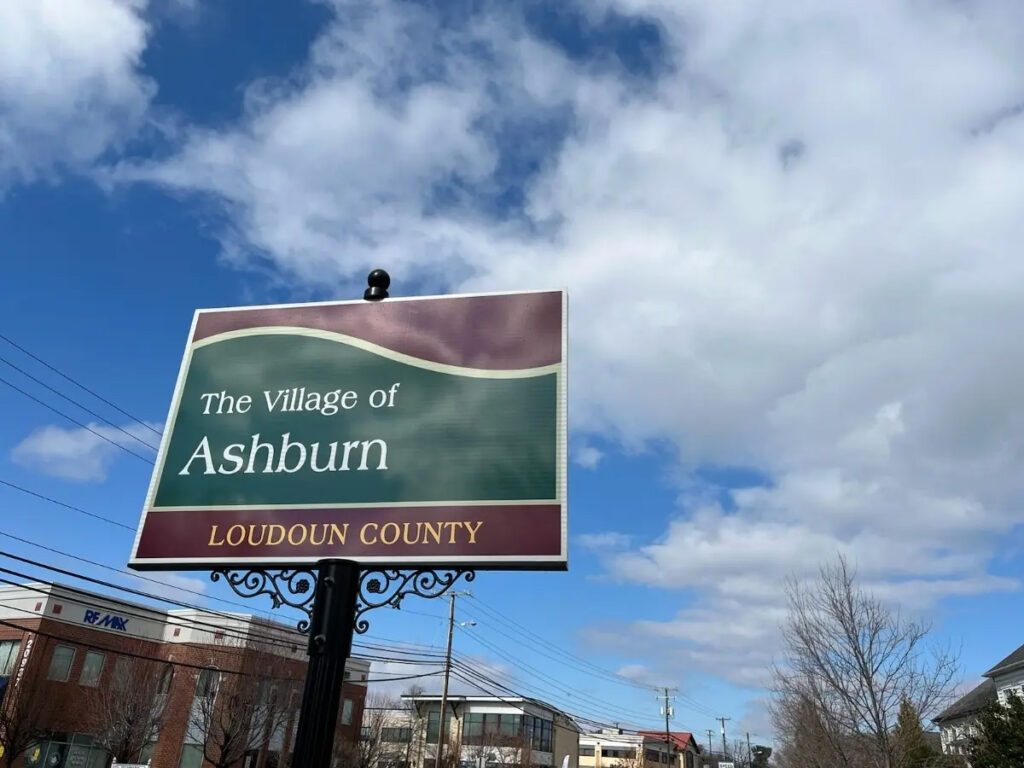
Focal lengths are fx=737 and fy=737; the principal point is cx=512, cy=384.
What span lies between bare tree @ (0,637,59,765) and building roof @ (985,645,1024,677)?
5432cm

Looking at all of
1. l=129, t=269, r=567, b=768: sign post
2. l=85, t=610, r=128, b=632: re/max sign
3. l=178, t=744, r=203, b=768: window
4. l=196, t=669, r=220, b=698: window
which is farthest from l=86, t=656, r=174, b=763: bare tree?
l=129, t=269, r=567, b=768: sign post

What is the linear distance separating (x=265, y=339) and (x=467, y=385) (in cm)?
170

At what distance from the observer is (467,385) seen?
5.16 m

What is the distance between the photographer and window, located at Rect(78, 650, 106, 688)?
33.6 m

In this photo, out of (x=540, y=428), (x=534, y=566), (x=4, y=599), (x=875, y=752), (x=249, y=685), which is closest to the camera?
(x=534, y=566)

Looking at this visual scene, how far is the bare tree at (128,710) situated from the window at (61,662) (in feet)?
4.97

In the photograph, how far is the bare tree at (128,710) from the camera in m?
30.7

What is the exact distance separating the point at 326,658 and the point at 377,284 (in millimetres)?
2740

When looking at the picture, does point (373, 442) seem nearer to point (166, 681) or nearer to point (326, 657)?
point (326, 657)

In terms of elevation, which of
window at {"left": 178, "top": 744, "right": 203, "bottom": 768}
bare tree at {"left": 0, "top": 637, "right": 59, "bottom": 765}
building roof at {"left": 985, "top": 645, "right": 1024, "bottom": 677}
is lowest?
window at {"left": 178, "top": 744, "right": 203, "bottom": 768}

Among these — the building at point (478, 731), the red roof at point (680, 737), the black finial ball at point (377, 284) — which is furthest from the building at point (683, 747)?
the black finial ball at point (377, 284)

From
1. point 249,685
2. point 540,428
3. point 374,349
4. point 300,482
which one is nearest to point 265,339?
point 374,349

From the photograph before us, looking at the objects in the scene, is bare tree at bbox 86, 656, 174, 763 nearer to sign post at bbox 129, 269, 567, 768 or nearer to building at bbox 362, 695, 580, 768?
building at bbox 362, 695, 580, 768

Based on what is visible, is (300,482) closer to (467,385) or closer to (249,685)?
(467,385)
